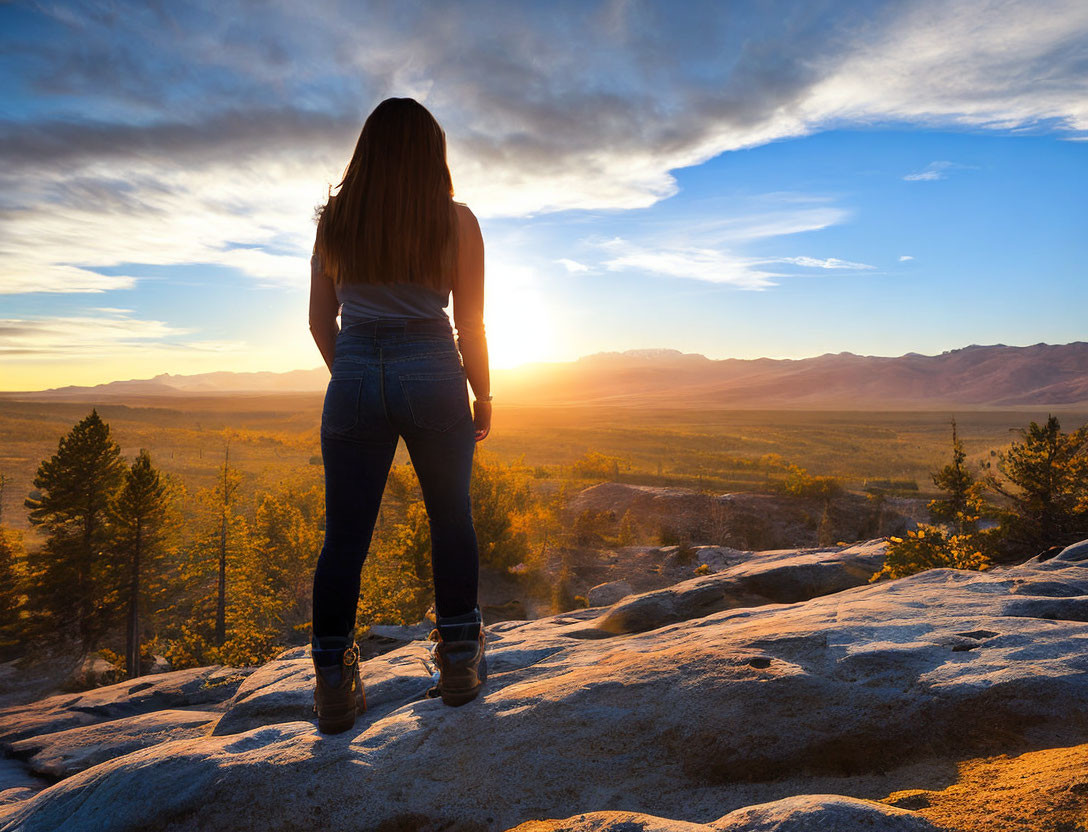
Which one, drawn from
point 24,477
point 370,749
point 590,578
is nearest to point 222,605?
point 590,578

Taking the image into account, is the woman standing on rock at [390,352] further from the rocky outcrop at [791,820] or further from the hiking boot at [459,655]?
the rocky outcrop at [791,820]

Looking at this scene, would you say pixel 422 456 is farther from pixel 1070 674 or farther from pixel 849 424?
pixel 849 424

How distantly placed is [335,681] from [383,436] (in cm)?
144

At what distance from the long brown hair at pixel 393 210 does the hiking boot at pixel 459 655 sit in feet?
6.21

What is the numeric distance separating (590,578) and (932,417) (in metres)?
142

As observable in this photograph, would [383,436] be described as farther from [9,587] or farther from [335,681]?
[9,587]

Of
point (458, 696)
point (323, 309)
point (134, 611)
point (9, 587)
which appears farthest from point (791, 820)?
point (9, 587)

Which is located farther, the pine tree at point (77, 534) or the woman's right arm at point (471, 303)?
the pine tree at point (77, 534)

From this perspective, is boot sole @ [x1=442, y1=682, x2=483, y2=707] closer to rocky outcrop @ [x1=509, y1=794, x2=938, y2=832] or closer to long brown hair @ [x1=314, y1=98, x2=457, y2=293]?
rocky outcrop @ [x1=509, y1=794, x2=938, y2=832]

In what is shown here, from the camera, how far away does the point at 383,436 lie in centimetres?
297

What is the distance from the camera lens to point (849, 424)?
128m

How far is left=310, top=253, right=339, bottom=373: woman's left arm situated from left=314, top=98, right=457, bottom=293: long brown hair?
0.15 meters

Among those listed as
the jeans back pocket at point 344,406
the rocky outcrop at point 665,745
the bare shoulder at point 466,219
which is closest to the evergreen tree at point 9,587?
the rocky outcrop at point 665,745

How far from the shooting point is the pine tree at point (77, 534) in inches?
989
